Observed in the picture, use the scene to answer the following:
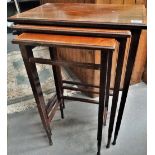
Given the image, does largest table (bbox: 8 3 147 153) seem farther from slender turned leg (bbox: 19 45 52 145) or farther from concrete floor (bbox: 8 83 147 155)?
concrete floor (bbox: 8 83 147 155)

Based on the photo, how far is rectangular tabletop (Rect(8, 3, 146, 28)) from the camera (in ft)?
3.22

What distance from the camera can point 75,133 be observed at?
5.56 feet

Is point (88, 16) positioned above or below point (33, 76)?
above

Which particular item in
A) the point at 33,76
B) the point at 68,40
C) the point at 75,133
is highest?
the point at 68,40

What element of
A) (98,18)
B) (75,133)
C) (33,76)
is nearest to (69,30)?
(98,18)

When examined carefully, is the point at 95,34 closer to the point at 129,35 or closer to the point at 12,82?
the point at 129,35

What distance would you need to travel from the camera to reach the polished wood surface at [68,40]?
2.94 feet

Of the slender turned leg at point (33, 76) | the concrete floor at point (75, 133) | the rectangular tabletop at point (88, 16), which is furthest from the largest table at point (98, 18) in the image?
the concrete floor at point (75, 133)

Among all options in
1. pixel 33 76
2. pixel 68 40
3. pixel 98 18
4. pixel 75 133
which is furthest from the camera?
pixel 75 133

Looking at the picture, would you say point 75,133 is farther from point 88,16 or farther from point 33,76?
point 88,16

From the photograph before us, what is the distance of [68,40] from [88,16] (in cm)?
25

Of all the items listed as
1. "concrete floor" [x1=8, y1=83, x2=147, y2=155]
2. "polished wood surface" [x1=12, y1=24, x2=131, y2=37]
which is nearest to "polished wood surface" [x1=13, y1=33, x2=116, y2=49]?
"polished wood surface" [x1=12, y1=24, x2=131, y2=37]

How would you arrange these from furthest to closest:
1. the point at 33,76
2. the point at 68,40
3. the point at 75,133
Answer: the point at 75,133
the point at 33,76
the point at 68,40

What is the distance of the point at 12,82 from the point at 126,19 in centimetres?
180
